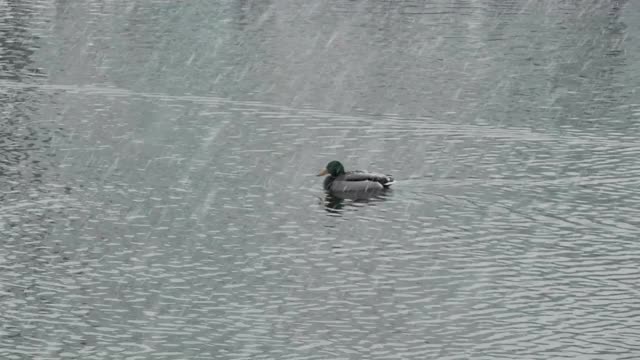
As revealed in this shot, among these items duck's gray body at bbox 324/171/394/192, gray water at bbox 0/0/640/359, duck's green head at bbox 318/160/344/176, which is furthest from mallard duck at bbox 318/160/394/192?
gray water at bbox 0/0/640/359

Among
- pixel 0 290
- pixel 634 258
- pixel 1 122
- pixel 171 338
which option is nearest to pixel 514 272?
pixel 634 258

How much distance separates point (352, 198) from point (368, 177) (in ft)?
2.18

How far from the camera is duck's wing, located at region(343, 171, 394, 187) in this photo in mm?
36156

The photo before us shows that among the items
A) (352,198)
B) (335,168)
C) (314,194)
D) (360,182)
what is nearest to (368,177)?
(360,182)

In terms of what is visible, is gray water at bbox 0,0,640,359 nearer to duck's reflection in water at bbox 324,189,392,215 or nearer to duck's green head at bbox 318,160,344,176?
duck's reflection in water at bbox 324,189,392,215

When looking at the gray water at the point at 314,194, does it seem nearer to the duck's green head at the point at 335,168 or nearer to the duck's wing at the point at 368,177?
the duck's wing at the point at 368,177

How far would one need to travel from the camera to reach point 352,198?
119 ft

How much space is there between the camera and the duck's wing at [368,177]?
36156 mm

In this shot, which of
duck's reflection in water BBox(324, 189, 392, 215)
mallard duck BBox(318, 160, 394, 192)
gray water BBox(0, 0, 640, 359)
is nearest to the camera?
gray water BBox(0, 0, 640, 359)

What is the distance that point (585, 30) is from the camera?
6606 centimetres

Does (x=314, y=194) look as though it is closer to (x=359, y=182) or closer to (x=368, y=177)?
(x=359, y=182)

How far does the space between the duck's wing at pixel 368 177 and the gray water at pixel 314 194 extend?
544mm

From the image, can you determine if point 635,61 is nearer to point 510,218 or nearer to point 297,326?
point 510,218

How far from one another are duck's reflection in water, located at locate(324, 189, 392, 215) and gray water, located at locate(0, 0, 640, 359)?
Answer: 0.16 m
